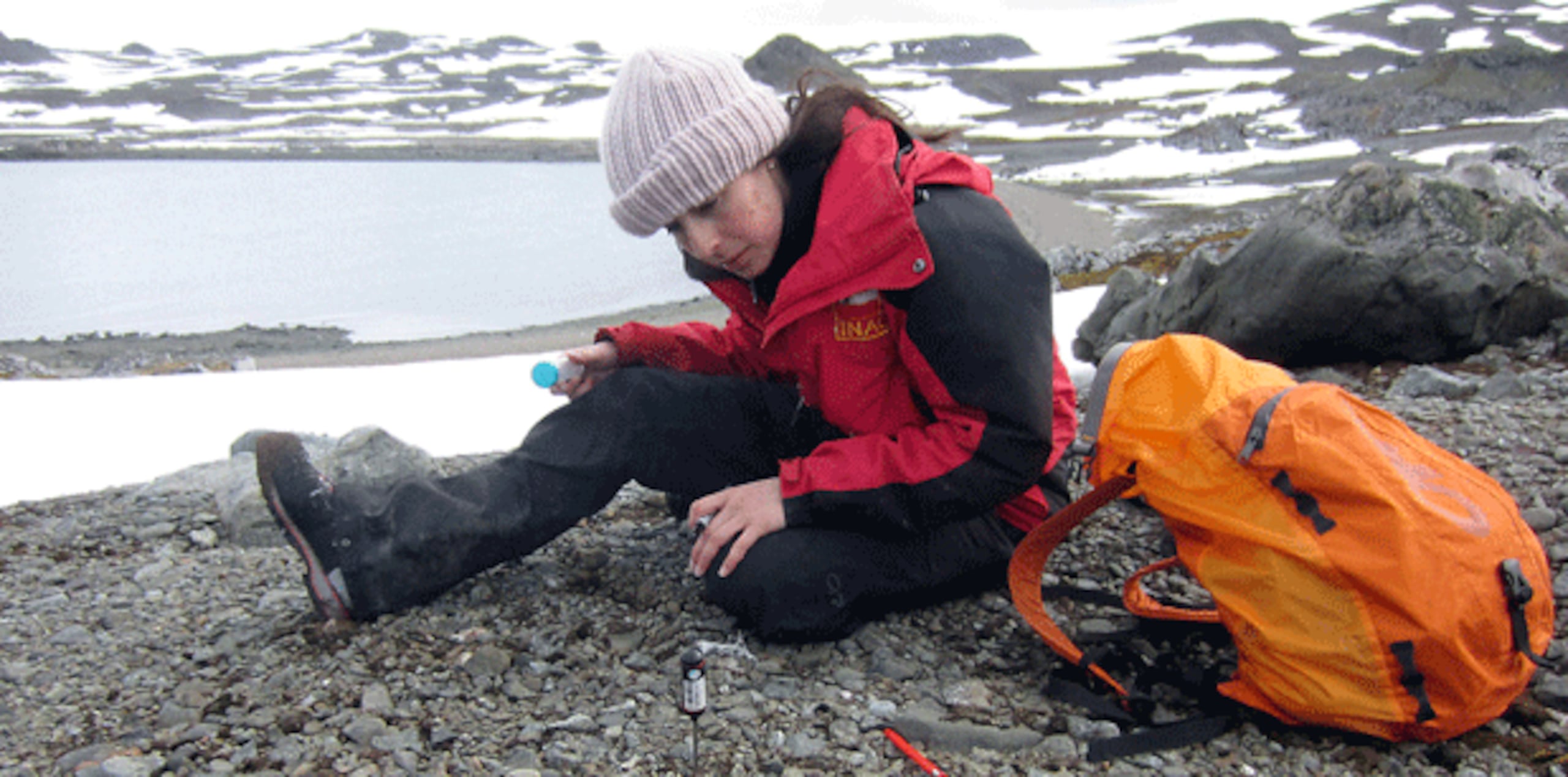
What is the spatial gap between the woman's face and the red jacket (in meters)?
0.10

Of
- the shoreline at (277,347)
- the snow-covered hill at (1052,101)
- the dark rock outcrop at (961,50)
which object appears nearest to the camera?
the shoreline at (277,347)

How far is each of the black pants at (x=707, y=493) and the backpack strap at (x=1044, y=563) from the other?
0.10m

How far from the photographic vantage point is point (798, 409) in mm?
2561

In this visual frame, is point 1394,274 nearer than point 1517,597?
No

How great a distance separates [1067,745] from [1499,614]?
29.1 inches

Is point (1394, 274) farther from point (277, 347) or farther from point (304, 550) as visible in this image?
point (277, 347)

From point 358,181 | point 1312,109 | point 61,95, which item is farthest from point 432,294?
point 61,95

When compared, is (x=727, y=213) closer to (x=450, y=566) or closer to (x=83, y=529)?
(x=450, y=566)

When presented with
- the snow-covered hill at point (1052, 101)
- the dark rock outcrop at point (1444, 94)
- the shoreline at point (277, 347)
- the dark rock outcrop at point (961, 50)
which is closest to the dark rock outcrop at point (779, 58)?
the snow-covered hill at point (1052, 101)

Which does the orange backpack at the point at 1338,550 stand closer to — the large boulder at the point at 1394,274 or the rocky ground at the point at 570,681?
the rocky ground at the point at 570,681

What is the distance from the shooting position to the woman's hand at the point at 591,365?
8.62 feet

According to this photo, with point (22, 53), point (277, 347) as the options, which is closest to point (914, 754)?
point (277, 347)

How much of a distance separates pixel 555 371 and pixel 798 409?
600 millimetres

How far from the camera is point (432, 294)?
15.5 meters
